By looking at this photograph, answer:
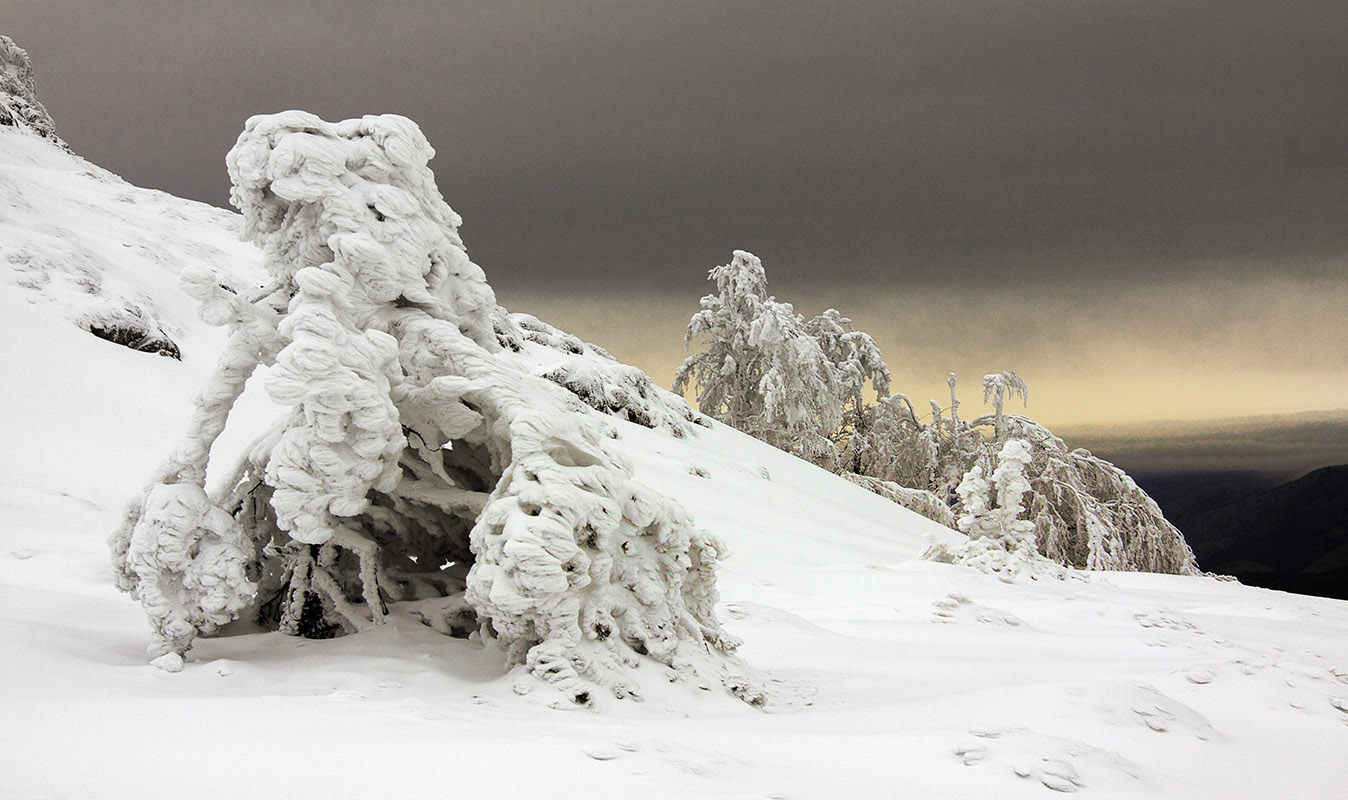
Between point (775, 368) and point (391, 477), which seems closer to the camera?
point (391, 477)

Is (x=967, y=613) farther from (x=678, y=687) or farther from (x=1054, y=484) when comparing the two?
(x=1054, y=484)

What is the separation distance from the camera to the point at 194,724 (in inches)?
96.3

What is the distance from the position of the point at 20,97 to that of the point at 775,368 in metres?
30.9

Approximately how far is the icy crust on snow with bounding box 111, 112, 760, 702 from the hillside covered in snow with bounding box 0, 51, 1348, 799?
0.20 meters

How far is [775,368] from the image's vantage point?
1955cm

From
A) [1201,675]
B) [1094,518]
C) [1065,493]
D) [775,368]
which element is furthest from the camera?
[775,368]

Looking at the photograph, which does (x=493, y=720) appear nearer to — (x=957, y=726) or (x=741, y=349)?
(x=957, y=726)

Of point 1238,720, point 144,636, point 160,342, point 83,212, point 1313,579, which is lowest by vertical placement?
point 144,636

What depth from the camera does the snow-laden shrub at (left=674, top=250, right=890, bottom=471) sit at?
19688mm

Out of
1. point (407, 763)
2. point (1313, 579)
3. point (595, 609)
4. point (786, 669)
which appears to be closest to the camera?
point (407, 763)

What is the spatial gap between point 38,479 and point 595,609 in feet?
18.6

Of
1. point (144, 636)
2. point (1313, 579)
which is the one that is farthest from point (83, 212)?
point (1313, 579)

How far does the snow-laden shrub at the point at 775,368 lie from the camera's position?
1969cm

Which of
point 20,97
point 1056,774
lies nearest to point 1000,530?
point 1056,774
